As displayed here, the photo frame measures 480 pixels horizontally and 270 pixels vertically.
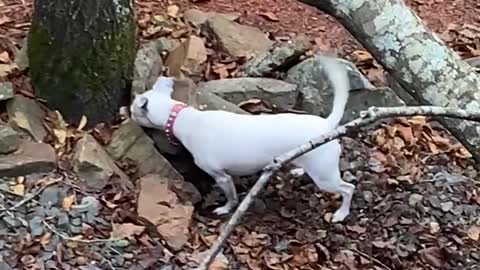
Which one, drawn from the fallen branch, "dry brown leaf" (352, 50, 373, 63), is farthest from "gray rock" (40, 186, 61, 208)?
"dry brown leaf" (352, 50, 373, 63)

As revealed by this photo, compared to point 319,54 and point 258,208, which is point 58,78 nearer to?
point 258,208

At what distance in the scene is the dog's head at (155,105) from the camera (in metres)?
3.08

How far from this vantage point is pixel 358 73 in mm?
3557

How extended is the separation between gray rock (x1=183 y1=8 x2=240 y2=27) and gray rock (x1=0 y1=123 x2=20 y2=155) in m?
1.21

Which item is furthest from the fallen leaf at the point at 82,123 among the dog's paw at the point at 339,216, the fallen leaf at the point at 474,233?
the fallen leaf at the point at 474,233

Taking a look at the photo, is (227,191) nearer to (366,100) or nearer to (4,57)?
(366,100)

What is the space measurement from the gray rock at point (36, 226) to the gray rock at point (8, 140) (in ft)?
0.86

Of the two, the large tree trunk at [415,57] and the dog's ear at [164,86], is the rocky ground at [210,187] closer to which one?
the dog's ear at [164,86]

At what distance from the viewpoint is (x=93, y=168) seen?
2965 mm

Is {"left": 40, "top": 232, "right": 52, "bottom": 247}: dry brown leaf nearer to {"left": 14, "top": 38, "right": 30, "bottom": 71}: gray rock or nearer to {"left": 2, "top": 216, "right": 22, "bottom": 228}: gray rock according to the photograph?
{"left": 2, "top": 216, "right": 22, "bottom": 228}: gray rock

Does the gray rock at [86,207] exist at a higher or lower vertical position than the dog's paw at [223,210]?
higher

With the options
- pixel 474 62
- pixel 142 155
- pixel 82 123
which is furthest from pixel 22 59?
pixel 474 62

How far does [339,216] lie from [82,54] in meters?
1.00

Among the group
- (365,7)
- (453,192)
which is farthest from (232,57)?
(365,7)
